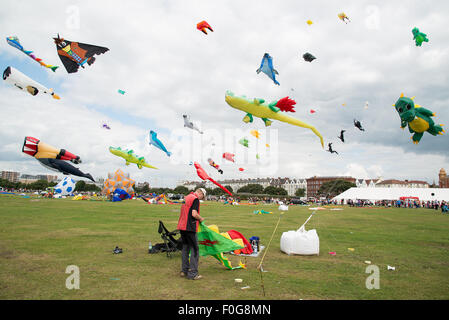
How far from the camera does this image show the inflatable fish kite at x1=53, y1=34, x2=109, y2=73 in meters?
10.7

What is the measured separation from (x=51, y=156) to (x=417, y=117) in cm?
982

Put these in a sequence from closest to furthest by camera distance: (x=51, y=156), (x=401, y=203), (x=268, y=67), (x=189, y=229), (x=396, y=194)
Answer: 1. (x=189, y=229)
2. (x=51, y=156)
3. (x=268, y=67)
4. (x=401, y=203)
5. (x=396, y=194)

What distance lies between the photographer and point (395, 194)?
5781 centimetres

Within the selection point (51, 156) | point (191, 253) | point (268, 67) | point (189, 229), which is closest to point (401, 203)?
point (268, 67)

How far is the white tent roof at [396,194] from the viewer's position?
54884mm

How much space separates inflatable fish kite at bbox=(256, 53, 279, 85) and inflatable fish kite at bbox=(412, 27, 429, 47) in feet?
15.0

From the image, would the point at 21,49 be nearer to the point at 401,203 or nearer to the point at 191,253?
the point at 191,253

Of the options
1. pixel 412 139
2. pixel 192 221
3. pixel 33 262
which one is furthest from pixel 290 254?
pixel 33 262

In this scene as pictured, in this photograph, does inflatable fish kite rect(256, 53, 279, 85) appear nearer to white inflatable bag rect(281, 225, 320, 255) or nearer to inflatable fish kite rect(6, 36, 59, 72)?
white inflatable bag rect(281, 225, 320, 255)

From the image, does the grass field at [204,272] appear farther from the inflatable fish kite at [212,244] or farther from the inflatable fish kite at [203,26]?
the inflatable fish kite at [203,26]

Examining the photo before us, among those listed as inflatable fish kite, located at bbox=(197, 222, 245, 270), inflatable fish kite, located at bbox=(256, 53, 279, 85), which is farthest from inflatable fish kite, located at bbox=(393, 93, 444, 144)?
inflatable fish kite, located at bbox=(197, 222, 245, 270)

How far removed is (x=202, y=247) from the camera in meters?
6.94
